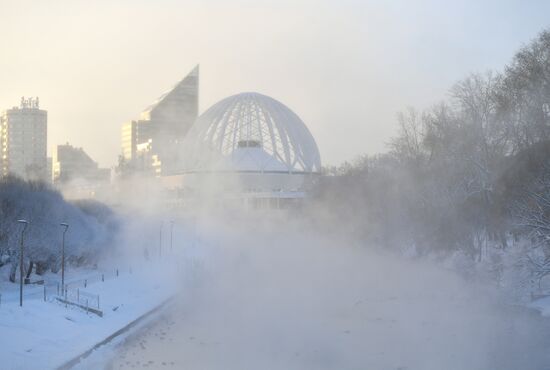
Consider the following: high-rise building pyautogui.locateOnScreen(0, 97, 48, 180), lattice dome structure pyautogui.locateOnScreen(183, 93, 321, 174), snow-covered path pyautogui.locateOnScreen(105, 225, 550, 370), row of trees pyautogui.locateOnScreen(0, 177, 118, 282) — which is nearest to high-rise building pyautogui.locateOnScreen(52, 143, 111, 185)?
high-rise building pyautogui.locateOnScreen(0, 97, 48, 180)

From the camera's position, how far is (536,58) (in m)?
30.6

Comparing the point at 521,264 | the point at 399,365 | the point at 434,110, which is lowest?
the point at 399,365

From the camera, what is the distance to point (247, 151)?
3629 inches

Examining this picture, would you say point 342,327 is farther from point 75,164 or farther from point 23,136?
point 75,164

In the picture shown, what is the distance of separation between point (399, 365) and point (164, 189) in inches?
2978

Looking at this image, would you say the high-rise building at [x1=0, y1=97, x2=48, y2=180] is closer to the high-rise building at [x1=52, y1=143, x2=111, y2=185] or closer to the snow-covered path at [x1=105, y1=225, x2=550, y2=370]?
the high-rise building at [x1=52, y1=143, x2=111, y2=185]

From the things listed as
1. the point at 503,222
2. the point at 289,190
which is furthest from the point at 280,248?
the point at 289,190

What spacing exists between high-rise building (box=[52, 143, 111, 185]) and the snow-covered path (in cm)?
12322

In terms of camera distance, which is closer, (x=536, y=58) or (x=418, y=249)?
(x=536, y=58)

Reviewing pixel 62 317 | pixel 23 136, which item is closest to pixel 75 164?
pixel 23 136

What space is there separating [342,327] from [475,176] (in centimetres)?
1567

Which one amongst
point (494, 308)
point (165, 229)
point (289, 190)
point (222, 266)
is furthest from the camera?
point (289, 190)

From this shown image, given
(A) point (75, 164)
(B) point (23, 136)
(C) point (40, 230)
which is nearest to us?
(C) point (40, 230)

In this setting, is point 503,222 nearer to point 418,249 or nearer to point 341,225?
point 418,249
